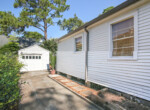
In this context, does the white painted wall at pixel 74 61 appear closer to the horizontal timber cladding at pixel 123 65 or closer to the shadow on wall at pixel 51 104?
the horizontal timber cladding at pixel 123 65

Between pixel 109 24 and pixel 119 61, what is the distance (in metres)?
1.66

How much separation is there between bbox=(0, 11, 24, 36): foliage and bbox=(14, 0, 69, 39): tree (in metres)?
1.24

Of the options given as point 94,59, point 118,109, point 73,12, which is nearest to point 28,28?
point 73,12

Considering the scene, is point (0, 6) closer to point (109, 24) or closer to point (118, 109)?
point (109, 24)

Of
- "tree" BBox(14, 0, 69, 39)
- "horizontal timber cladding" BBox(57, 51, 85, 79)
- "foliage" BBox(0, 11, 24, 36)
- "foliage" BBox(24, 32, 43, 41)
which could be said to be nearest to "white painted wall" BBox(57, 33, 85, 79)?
"horizontal timber cladding" BBox(57, 51, 85, 79)

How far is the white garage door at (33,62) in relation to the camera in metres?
11.8

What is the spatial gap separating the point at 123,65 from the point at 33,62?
1172 centimetres

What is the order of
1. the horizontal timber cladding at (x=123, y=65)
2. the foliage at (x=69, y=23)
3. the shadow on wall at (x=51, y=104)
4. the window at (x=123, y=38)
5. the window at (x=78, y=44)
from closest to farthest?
the horizontal timber cladding at (x=123, y=65), the shadow on wall at (x=51, y=104), the window at (x=123, y=38), the window at (x=78, y=44), the foliage at (x=69, y=23)

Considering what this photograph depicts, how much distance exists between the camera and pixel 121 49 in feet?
11.7

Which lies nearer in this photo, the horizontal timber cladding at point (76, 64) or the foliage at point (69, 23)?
the horizontal timber cladding at point (76, 64)

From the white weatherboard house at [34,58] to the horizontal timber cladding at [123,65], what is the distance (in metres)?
9.59

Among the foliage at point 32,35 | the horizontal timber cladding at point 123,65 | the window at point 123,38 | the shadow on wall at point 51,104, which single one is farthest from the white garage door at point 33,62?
the window at point 123,38

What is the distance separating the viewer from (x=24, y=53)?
38.2 ft

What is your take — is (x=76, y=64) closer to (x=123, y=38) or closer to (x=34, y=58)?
(x=123, y=38)
